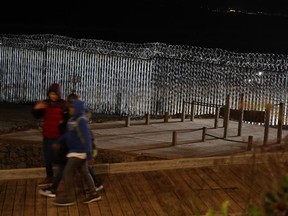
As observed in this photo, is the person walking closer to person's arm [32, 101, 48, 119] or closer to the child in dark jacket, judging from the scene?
the child in dark jacket

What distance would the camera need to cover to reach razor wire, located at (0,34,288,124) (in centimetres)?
1695

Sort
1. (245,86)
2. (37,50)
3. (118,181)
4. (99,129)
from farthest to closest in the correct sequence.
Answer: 1. (37,50)
2. (245,86)
3. (99,129)
4. (118,181)

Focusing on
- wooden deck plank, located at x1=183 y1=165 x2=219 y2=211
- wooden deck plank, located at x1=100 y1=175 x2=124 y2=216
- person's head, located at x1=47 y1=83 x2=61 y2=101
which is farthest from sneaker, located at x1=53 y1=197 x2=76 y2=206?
wooden deck plank, located at x1=183 y1=165 x2=219 y2=211

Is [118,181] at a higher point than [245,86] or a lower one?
lower

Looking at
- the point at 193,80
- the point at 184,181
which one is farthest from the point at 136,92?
the point at 184,181

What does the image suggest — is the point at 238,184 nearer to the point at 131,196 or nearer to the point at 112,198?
the point at 131,196

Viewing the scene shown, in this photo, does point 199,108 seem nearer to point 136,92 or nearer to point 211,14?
point 136,92

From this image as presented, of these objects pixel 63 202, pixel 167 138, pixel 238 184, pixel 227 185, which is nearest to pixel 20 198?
pixel 63 202

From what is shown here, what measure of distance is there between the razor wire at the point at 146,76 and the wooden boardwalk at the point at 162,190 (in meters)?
7.71

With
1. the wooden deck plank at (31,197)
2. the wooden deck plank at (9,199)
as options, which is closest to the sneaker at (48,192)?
the wooden deck plank at (31,197)

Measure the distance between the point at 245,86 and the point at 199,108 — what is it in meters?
1.50

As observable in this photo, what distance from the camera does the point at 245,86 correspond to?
17.0 m

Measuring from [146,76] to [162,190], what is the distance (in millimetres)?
10220

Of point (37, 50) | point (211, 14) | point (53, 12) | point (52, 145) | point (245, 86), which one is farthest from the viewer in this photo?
point (211, 14)
